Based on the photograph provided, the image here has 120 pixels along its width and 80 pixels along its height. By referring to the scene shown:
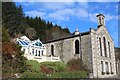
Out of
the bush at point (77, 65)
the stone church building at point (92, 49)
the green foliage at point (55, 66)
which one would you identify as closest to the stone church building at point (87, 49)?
the stone church building at point (92, 49)

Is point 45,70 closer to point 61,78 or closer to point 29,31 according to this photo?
point 61,78

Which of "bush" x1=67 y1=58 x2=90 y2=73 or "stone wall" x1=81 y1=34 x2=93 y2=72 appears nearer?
"bush" x1=67 y1=58 x2=90 y2=73

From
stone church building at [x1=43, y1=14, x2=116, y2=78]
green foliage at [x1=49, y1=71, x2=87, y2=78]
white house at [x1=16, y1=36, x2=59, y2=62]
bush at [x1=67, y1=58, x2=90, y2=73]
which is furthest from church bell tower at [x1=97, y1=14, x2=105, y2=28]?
green foliage at [x1=49, y1=71, x2=87, y2=78]

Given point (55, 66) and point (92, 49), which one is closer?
point (55, 66)

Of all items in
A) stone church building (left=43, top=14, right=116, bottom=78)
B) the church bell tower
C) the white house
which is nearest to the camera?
stone church building (left=43, top=14, right=116, bottom=78)

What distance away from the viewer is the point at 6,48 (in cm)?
2136

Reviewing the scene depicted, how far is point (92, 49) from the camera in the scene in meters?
32.2

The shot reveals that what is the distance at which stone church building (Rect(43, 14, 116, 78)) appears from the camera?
3234cm

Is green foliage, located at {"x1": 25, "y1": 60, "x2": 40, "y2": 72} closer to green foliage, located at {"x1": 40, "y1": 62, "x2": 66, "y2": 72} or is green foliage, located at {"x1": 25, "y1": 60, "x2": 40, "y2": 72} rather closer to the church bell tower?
green foliage, located at {"x1": 40, "y1": 62, "x2": 66, "y2": 72}

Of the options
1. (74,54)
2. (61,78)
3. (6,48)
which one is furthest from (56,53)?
(6,48)

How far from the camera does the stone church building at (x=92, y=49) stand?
32.3 m

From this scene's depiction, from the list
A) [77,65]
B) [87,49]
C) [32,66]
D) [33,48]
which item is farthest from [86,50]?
[32,66]

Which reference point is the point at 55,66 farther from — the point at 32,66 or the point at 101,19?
the point at 101,19

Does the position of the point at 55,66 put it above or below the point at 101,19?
below
